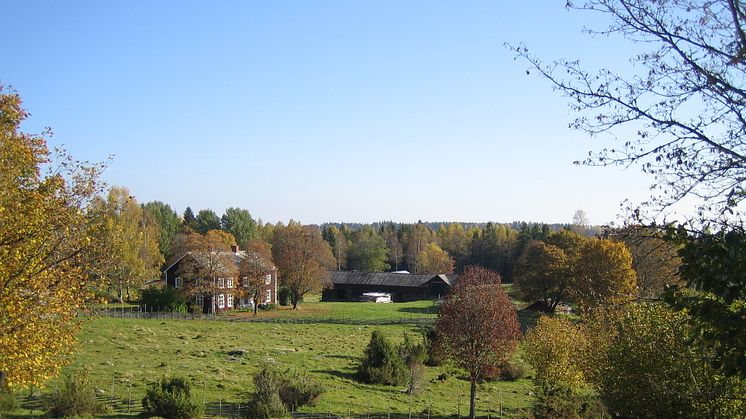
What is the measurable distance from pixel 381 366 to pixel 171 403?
45.2 feet

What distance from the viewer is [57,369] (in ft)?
42.9

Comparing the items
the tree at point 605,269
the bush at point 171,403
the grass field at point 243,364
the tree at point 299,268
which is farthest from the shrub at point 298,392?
the tree at point 299,268

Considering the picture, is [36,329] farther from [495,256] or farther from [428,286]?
[495,256]

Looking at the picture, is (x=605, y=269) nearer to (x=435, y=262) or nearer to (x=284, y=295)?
(x=284, y=295)

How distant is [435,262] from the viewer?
10962 centimetres

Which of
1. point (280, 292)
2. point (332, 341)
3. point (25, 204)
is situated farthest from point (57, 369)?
point (280, 292)

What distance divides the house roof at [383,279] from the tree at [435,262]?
17.3m

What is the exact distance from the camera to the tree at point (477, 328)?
2550 cm

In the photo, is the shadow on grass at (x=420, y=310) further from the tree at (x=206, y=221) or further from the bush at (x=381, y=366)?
the tree at (x=206, y=221)

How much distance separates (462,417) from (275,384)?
8295 millimetres

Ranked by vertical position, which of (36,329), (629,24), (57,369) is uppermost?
(629,24)

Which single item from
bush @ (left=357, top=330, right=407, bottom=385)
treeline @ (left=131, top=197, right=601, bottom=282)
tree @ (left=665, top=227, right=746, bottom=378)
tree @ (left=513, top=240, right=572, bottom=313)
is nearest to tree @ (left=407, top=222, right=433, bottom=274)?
treeline @ (left=131, top=197, right=601, bottom=282)

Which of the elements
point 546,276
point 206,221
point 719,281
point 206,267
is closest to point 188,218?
point 206,221

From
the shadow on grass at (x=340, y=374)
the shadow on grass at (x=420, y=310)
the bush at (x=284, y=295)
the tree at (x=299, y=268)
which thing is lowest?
the shadow on grass at (x=340, y=374)
